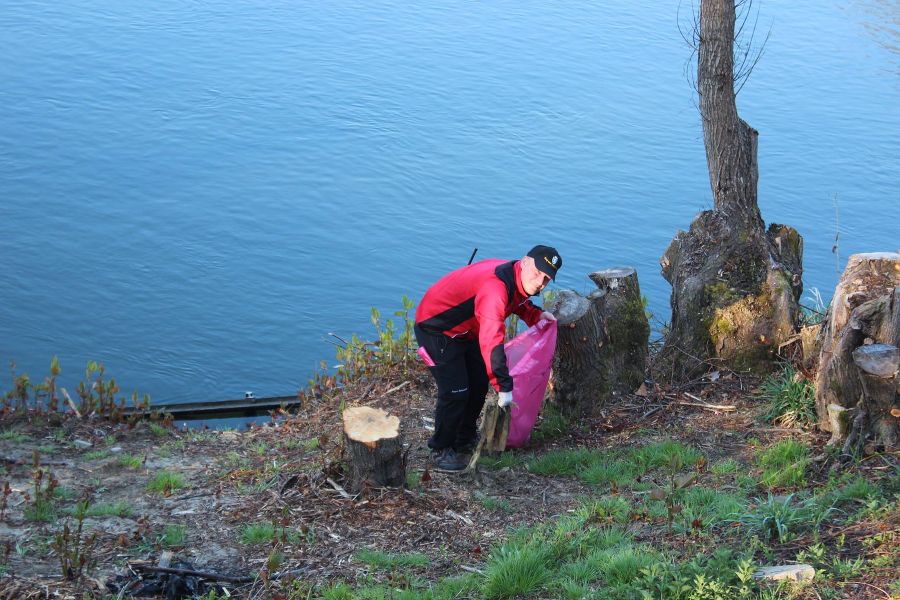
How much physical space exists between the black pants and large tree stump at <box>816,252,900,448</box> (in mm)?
2182

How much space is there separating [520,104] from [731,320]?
8635 mm

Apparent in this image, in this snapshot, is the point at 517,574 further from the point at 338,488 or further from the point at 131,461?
the point at 131,461

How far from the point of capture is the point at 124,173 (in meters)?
12.8

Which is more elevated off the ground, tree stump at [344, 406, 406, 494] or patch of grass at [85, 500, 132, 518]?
tree stump at [344, 406, 406, 494]

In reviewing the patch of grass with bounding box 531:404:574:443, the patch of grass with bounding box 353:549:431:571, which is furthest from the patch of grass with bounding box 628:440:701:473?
the patch of grass with bounding box 353:549:431:571

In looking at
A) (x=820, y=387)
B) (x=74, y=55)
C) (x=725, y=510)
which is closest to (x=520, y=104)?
(x=74, y=55)

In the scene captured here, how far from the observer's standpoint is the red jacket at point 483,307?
6117 mm

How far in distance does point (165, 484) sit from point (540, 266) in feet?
9.11

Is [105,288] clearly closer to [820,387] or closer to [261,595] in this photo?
[261,595]

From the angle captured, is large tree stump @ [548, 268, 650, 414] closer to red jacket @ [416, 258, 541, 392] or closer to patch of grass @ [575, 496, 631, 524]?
red jacket @ [416, 258, 541, 392]

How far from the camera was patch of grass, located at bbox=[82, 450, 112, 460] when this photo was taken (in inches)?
282

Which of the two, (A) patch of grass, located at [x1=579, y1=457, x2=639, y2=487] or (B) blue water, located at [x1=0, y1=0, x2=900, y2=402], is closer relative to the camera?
(A) patch of grass, located at [x1=579, y1=457, x2=639, y2=487]

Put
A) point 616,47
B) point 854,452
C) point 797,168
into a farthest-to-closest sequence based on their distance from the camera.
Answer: point 616,47
point 797,168
point 854,452

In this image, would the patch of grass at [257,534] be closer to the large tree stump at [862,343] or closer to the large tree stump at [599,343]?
the large tree stump at [599,343]
